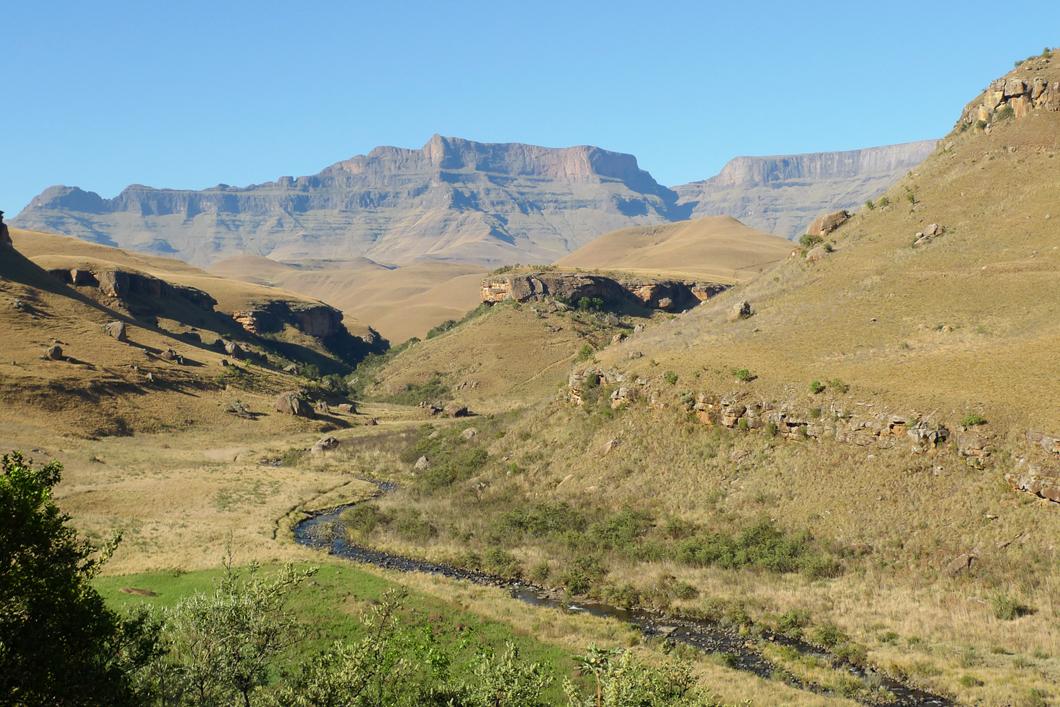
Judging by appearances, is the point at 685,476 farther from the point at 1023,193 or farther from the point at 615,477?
the point at 1023,193

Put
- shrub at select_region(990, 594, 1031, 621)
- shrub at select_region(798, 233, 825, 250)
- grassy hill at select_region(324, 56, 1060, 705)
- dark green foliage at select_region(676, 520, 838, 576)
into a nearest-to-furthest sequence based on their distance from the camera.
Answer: shrub at select_region(990, 594, 1031, 621), grassy hill at select_region(324, 56, 1060, 705), dark green foliage at select_region(676, 520, 838, 576), shrub at select_region(798, 233, 825, 250)

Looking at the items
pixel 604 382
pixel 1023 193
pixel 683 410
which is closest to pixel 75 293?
pixel 604 382

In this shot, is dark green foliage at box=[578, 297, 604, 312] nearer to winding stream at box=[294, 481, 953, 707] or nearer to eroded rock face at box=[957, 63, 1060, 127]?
eroded rock face at box=[957, 63, 1060, 127]

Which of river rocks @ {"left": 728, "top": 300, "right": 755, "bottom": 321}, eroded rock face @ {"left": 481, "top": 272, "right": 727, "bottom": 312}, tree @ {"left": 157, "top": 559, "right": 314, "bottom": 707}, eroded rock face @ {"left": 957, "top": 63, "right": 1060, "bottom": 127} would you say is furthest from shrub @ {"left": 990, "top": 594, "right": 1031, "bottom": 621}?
eroded rock face @ {"left": 481, "top": 272, "right": 727, "bottom": 312}

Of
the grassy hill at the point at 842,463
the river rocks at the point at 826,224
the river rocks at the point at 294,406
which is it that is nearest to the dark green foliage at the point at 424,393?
the river rocks at the point at 294,406

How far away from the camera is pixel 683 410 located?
56500 mm

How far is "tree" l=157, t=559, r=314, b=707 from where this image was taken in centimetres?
1691

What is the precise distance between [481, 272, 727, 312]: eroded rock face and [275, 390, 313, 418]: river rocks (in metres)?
58.1

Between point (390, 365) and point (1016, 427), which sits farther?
point (390, 365)

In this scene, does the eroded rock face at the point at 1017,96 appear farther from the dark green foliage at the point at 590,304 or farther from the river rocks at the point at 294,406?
the river rocks at the point at 294,406

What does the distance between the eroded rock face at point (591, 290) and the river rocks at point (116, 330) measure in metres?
70.1

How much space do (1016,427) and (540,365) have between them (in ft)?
279

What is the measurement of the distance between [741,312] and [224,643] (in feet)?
203

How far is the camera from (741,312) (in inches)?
2822
